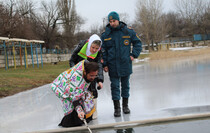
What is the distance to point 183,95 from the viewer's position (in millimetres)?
5512

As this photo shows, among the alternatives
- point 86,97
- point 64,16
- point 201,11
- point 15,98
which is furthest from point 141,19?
point 86,97

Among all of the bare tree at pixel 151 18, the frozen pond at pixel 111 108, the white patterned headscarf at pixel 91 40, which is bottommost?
the frozen pond at pixel 111 108

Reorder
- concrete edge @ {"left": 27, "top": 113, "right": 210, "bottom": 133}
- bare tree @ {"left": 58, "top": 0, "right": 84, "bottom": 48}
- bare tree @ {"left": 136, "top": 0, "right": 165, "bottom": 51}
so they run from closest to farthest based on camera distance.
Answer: concrete edge @ {"left": 27, "top": 113, "right": 210, "bottom": 133} < bare tree @ {"left": 136, "top": 0, "right": 165, "bottom": 51} < bare tree @ {"left": 58, "top": 0, "right": 84, "bottom": 48}

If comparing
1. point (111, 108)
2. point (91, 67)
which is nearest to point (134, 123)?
point (91, 67)

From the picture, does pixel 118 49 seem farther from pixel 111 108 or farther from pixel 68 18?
pixel 68 18

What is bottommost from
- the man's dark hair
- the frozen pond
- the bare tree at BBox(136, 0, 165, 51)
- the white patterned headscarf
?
the frozen pond

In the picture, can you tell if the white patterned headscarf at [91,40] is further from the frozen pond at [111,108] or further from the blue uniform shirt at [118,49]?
the frozen pond at [111,108]

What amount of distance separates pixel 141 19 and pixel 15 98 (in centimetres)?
3169

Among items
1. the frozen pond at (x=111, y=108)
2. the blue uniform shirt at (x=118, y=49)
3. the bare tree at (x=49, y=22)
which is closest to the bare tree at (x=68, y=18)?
the bare tree at (x=49, y=22)

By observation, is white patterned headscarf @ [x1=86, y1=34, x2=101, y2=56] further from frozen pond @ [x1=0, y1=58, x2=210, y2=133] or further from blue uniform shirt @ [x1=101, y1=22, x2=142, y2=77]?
frozen pond @ [x1=0, y1=58, x2=210, y2=133]

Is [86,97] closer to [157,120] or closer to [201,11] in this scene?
[157,120]

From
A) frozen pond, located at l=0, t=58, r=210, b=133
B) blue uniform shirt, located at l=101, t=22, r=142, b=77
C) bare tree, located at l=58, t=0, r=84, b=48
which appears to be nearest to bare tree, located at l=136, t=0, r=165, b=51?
bare tree, located at l=58, t=0, r=84, b=48

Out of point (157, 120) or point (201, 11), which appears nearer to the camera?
point (157, 120)

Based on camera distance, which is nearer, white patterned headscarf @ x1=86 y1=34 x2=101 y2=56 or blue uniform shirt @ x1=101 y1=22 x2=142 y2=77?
white patterned headscarf @ x1=86 y1=34 x2=101 y2=56
